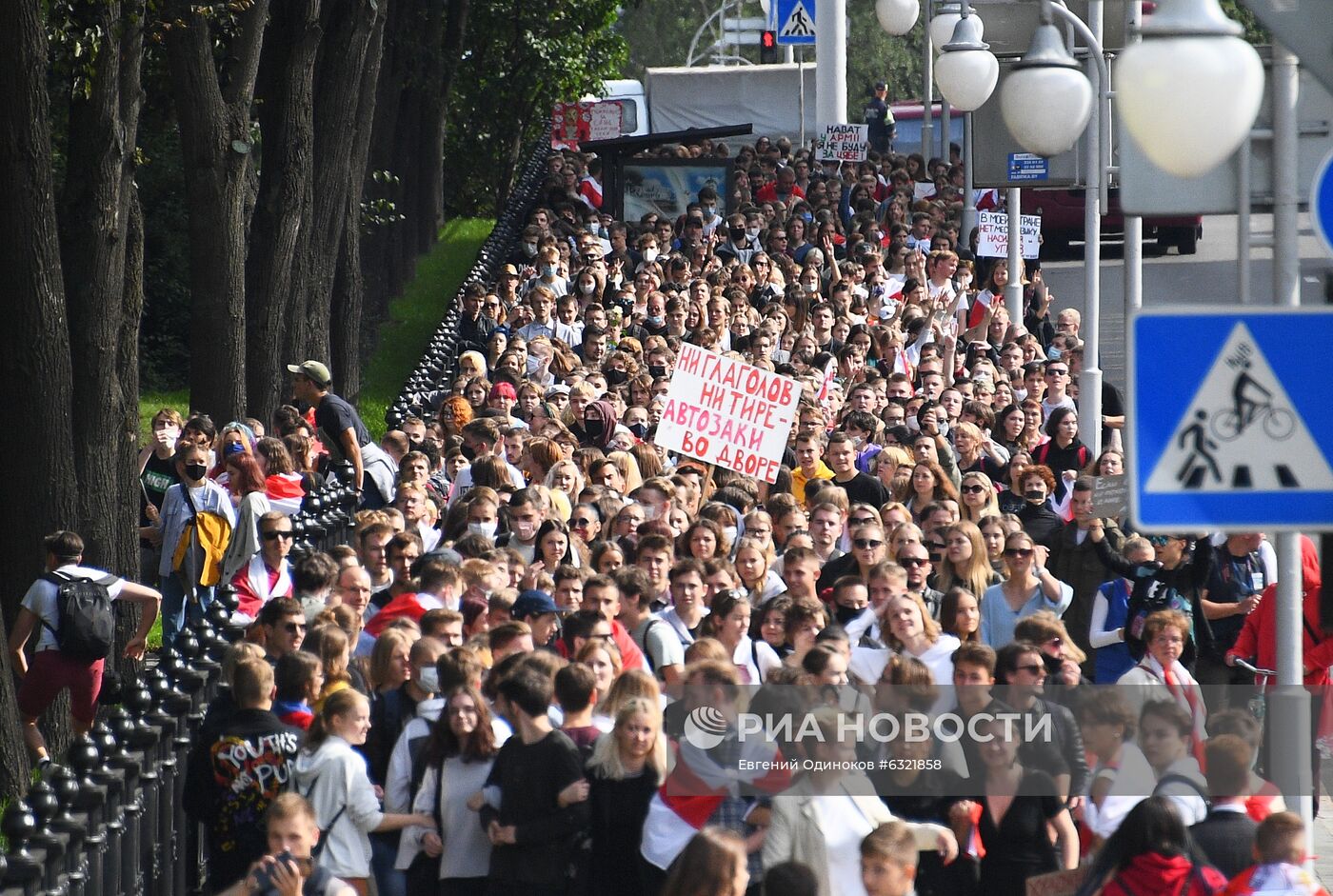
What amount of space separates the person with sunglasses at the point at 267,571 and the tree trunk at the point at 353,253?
418 inches

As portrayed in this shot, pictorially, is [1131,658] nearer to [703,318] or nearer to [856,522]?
[856,522]

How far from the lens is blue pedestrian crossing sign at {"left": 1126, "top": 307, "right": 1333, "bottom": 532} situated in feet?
17.7

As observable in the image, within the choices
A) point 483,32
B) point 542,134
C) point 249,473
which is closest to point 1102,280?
point 483,32

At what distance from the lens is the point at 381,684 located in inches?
368

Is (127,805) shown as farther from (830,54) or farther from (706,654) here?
(830,54)

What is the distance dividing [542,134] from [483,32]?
8186 mm

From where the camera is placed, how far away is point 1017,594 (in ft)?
38.1

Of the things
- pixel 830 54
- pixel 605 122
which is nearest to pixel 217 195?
pixel 605 122

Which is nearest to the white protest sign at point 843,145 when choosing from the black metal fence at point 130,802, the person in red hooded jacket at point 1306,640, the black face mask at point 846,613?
the black metal fence at point 130,802

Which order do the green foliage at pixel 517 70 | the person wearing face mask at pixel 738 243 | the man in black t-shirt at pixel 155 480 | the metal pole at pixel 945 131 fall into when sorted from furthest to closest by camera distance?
the green foliage at pixel 517 70 → the metal pole at pixel 945 131 → the person wearing face mask at pixel 738 243 → the man in black t-shirt at pixel 155 480

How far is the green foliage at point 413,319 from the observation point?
30.4 metres

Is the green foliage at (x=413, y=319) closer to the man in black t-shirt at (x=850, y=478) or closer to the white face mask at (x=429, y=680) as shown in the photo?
the man in black t-shirt at (x=850, y=478)

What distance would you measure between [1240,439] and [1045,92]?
6.20 meters

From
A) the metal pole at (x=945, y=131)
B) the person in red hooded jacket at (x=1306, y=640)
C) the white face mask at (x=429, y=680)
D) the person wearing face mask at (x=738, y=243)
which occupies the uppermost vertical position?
the metal pole at (x=945, y=131)
